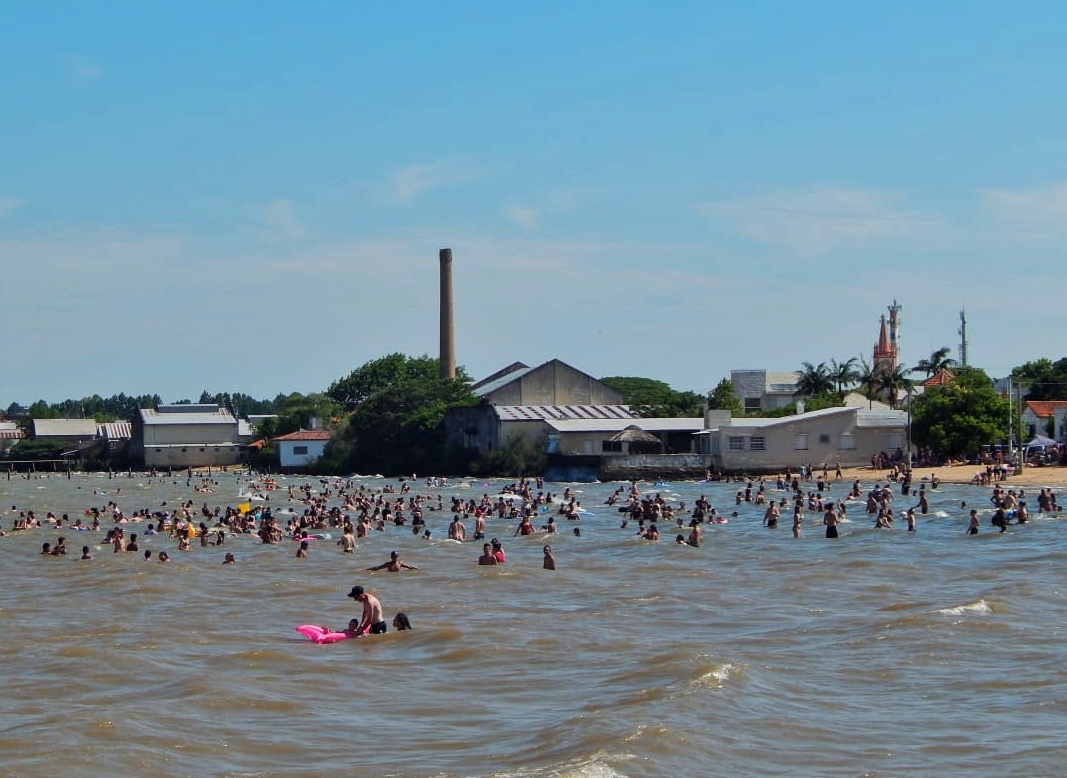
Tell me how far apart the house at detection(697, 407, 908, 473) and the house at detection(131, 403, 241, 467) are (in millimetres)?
60792

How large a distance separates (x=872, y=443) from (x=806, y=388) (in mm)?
28348

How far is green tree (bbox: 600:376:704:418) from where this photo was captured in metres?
90.2

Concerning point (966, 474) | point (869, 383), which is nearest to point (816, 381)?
point (869, 383)

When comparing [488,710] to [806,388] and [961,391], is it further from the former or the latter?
[806,388]

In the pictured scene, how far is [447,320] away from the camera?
10706 centimetres

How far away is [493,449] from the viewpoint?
273 ft

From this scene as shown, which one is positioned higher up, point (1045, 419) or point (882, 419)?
point (1045, 419)

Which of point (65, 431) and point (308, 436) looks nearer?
point (308, 436)

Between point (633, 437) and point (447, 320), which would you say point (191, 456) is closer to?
point (447, 320)

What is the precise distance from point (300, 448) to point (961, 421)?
56.5 meters

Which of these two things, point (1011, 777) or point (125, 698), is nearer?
point (1011, 777)

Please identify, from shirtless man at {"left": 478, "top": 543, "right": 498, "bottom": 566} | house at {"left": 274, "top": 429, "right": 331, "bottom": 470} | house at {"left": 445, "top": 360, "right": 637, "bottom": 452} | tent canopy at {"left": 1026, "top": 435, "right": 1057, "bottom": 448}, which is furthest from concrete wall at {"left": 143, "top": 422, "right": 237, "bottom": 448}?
shirtless man at {"left": 478, "top": 543, "right": 498, "bottom": 566}

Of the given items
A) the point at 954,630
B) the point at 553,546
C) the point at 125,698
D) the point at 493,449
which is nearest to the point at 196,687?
the point at 125,698

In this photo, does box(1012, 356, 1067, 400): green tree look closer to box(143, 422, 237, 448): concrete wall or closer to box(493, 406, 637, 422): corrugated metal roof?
box(493, 406, 637, 422): corrugated metal roof
